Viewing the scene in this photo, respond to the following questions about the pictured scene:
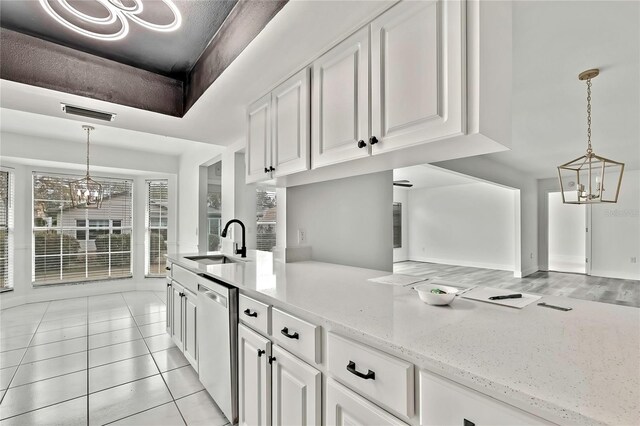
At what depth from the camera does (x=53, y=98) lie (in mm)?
2109

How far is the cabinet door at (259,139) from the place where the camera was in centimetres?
214

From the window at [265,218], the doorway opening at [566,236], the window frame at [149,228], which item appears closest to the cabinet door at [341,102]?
the window at [265,218]

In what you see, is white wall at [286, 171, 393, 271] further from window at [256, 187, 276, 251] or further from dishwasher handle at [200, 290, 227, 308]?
window at [256, 187, 276, 251]

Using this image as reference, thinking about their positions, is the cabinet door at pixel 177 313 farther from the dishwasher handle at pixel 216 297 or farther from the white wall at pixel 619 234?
the white wall at pixel 619 234

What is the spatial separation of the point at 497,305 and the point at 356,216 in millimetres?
1348

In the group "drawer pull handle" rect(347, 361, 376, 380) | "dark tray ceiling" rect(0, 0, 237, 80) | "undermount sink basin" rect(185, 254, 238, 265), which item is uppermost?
"dark tray ceiling" rect(0, 0, 237, 80)

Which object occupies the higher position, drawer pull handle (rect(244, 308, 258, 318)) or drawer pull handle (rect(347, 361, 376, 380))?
drawer pull handle (rect(347, 361, 376, 380))

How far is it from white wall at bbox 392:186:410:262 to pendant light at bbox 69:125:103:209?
14.5 feet

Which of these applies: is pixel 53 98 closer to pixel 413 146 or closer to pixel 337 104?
pixel 337 104

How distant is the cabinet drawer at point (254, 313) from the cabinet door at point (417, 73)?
2.99 ft

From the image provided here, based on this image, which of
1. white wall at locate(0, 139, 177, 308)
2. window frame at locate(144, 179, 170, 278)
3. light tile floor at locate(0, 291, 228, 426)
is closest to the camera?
light tile floor at locate(0, 291, 228, 426)

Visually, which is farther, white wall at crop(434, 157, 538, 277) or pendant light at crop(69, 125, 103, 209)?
pendant light at crop(69, 125, 103, 209)

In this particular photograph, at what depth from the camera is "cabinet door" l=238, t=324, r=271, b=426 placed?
55.1 inches

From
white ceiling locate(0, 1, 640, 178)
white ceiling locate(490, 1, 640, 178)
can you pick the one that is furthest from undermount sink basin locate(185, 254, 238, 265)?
white ceiling locate(490, 1, 640, 178)
